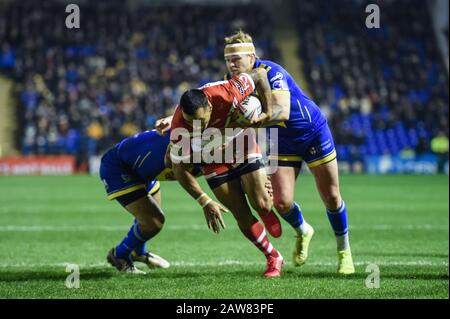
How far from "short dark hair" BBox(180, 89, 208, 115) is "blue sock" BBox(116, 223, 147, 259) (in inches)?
73.7

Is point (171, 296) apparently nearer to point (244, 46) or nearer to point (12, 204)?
point (244, 46)

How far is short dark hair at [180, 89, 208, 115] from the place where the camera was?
6.98m

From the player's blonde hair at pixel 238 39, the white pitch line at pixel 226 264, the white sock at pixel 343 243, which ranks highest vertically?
the player's blonde hair at pixel 238 39

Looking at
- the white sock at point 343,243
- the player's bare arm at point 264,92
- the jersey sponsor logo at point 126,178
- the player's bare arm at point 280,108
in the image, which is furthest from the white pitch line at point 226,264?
the player's bare arm at point 264,92

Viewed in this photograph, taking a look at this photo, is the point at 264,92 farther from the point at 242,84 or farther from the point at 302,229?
the point at 302,229

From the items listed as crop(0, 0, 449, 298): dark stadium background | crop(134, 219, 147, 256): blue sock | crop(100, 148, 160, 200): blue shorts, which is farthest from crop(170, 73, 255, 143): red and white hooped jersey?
crop(0, 0, 449, 298): dark stadium background

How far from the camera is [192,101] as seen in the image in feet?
22.9

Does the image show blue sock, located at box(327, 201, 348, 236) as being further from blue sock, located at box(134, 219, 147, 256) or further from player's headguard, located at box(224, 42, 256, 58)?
blue sock, located at box(134, 219, 147, 256)

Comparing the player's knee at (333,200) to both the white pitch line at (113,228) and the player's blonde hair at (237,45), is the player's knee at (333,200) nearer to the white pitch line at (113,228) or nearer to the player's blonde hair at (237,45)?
the player's blonde hair at (237,45)

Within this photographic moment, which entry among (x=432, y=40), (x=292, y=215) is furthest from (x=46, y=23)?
(x=292, y=215)

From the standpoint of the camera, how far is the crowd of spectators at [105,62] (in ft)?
102

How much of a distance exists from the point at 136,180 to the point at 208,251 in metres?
2.36

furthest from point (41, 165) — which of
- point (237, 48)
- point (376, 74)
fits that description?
point (237, 48)

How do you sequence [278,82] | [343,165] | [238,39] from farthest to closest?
[343,165], [238,39], [278,82]
